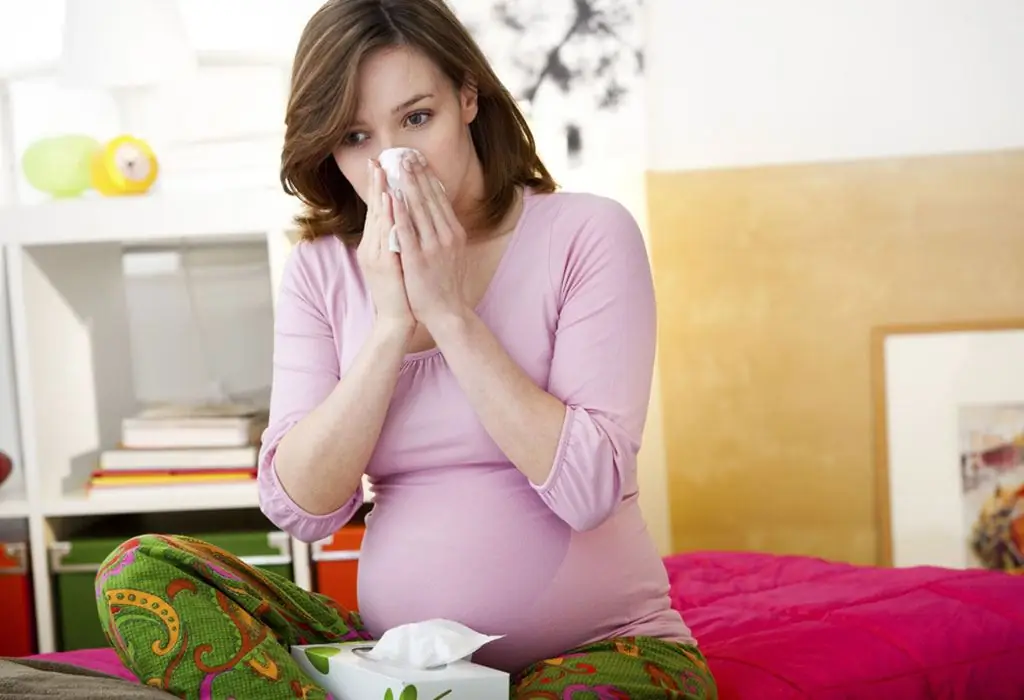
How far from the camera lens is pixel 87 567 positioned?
2.41 m

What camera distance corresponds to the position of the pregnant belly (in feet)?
4.43

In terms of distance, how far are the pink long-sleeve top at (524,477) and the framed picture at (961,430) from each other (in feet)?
4.36

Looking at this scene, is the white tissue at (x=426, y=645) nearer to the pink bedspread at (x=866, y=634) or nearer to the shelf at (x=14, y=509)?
the pink bedspread at (x=866, y=634)

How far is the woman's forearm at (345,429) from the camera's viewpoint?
4.49 feet

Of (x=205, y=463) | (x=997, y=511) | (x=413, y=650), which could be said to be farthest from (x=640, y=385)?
(x=997, y=511)

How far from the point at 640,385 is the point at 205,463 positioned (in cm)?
126

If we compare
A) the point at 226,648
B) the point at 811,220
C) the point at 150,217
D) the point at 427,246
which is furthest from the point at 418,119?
the point at 811,220

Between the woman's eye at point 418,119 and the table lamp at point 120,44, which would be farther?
the table lamp at point 120,44

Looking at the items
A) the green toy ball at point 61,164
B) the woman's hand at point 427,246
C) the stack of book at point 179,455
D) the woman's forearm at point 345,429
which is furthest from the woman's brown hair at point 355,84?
the green toy ball at point 61,164

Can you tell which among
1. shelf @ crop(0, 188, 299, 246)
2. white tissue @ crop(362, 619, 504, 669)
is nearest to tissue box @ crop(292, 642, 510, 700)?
white tissue @ crop(362, 619, 504, 669)

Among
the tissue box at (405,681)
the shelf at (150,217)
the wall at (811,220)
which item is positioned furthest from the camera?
the wall at (811,220)

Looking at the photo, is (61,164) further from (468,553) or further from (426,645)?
(426,645)

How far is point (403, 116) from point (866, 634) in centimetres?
88

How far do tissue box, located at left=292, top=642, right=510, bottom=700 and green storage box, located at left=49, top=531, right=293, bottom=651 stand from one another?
118 centimetres
